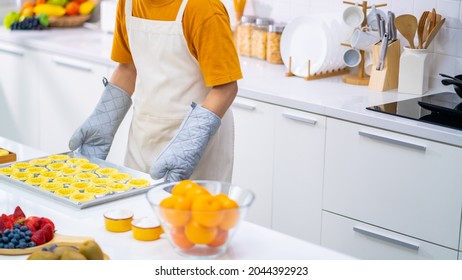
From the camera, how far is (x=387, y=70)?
3.26 m

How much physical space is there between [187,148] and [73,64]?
6.29 feet

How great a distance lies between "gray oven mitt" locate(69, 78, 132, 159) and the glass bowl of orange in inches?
31.6

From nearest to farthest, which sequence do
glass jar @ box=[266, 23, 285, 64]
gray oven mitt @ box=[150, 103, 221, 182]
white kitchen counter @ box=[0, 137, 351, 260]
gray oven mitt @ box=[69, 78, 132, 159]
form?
white kitchen counter @ box=[0, 137, 351, 260]
gray oven mitt @ box=[150, 103, 221, 182]
gray oven mitt @ box=[69, 78, 132, 159]
glass jar @ box=[266, 23, 285, 64]

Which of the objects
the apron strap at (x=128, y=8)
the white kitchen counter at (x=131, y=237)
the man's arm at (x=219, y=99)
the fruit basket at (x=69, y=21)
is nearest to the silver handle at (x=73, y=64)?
the fruit basket at (x=69, y=21)

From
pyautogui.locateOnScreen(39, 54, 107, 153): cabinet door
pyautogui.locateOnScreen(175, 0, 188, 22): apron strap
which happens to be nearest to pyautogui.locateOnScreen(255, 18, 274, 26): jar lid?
pyautogui.locateOnScreen(39, 54, 107, 153): cabinet door

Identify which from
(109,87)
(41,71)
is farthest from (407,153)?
(41,71)

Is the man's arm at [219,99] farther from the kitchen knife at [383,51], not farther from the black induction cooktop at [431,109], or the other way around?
the kitchen knife at [383,51]

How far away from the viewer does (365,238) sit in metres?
3.03

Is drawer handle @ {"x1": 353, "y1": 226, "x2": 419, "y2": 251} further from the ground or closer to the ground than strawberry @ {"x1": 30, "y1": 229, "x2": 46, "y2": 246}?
closer to the ground

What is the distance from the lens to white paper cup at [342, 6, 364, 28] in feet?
11.2

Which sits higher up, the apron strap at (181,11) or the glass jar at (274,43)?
the apron strap at (181,11)

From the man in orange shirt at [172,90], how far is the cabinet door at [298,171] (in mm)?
519

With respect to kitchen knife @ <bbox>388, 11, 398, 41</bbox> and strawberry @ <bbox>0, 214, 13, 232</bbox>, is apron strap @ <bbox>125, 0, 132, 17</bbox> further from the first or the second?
kitchen knife @ <bbox>388, 11, 398, 41</bbox>

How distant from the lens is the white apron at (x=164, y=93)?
2.49m
